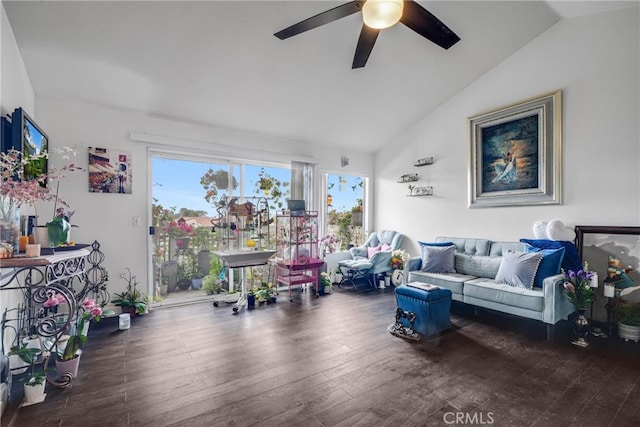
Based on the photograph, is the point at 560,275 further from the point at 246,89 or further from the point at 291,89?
the point at 246,89

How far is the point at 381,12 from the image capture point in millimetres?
1934

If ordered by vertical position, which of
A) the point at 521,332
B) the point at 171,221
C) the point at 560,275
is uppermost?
the point at 171,221

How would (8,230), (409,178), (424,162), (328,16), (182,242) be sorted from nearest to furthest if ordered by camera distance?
(8,230), (328,16), (182,242), (424,162), (409,178)

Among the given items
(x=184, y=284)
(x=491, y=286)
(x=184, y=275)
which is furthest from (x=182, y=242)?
(x=491, y=286)

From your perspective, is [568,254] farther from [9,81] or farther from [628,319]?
[9,81]

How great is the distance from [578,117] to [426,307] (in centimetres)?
284

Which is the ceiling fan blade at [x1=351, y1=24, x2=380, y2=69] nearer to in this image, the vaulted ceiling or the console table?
the vaulted ceiling

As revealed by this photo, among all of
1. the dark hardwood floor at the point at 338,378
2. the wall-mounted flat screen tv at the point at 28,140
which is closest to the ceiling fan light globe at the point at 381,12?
the wall-mounted flat screen tv at the point at 28,140

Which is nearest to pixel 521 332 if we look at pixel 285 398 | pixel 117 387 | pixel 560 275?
pixel 560 275

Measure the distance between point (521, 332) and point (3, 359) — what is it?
177 inches

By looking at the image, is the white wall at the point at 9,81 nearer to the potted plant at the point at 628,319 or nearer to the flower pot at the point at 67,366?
the flower pot at the point at 67,366

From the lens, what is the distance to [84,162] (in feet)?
11.4

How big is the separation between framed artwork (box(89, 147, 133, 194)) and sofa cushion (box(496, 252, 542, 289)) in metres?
4.70

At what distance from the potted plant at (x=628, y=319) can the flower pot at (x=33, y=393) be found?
494cm
